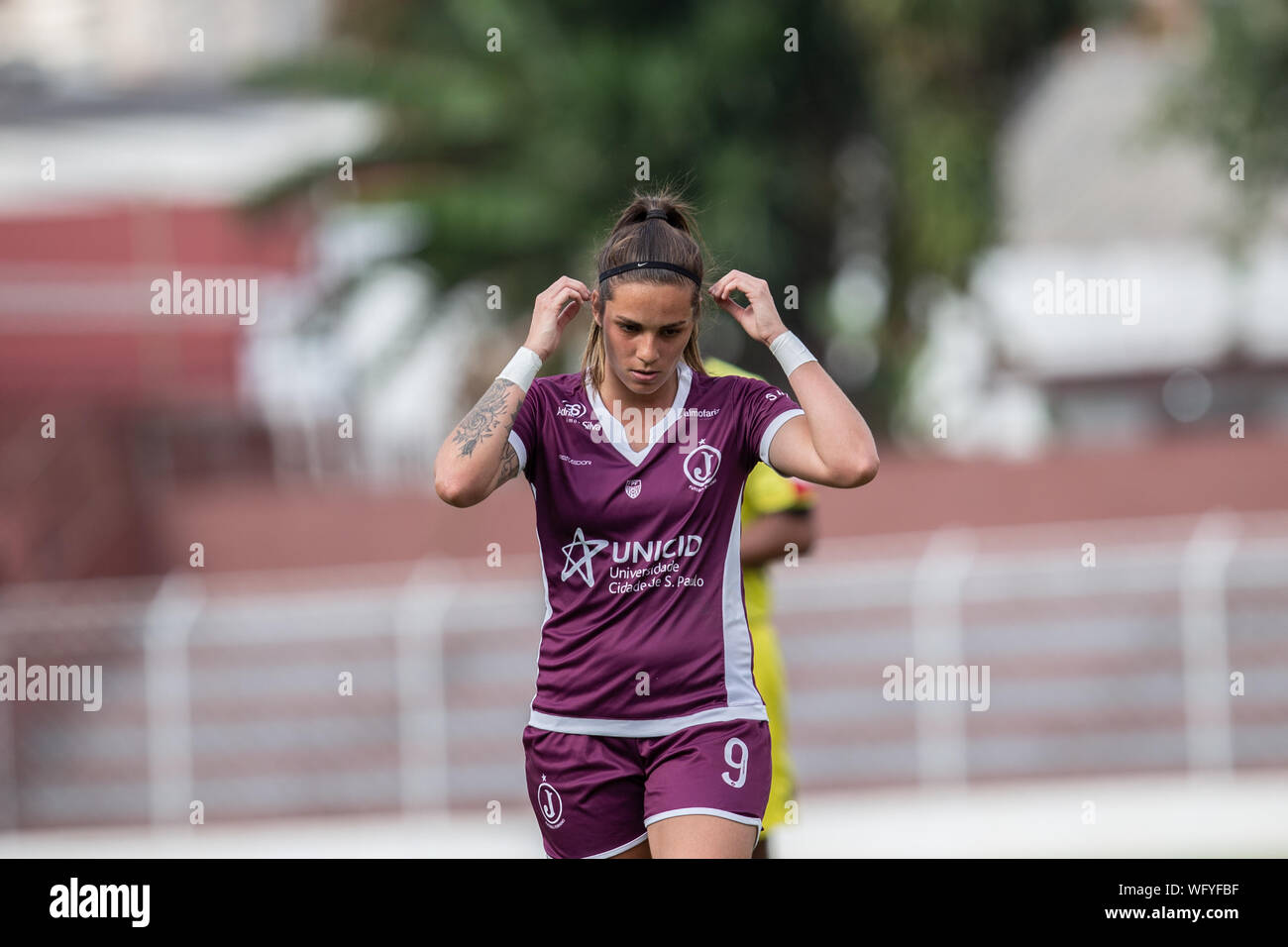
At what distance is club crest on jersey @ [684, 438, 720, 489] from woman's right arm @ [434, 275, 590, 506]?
0.39m

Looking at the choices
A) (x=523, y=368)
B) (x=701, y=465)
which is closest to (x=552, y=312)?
(x=523, y=368)

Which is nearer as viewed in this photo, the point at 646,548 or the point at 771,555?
the point at 646,548

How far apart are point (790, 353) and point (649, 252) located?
418mm

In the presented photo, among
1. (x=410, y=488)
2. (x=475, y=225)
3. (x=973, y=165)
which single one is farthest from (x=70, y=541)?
(x=973, y=165)

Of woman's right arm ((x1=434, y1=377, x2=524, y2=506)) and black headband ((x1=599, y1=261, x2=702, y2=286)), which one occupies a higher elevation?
black headband ((x1=599, y1=261, x2=702, y2=286))

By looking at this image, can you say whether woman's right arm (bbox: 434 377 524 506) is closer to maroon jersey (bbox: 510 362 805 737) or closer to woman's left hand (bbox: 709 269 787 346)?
maroon jersey (bbox: 510 362 805 737)

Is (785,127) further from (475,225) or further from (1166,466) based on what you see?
(1166,466)

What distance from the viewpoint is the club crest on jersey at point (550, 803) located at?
12.2ft

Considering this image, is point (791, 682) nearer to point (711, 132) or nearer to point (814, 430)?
point (711, 132)

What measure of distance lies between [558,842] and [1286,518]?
1157 cm

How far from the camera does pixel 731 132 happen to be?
53.9ft

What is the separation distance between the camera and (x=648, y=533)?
3615mm

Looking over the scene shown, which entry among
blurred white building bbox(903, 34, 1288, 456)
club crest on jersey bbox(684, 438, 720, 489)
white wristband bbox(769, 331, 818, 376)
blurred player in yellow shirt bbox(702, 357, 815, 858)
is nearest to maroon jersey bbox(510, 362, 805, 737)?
club crest on jersey bbox(684, 438, 720, 489)

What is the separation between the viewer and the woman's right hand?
3.77 meters
